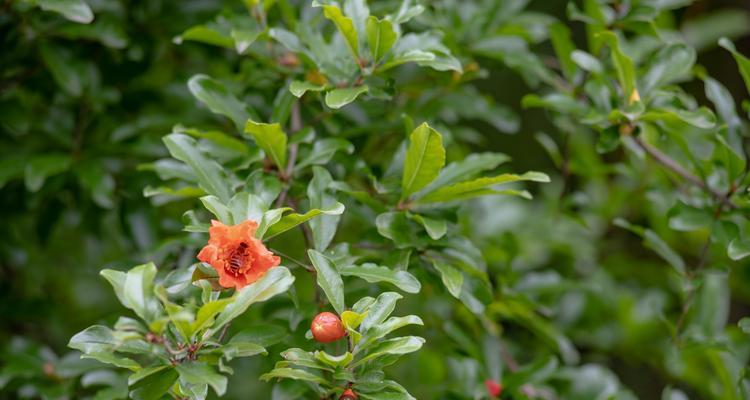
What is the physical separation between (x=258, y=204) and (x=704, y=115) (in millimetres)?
655

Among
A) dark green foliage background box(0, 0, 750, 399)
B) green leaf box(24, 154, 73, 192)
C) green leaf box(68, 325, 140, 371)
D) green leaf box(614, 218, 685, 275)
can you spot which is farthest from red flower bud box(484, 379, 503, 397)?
green leaf box(24, 154, 73, 192)

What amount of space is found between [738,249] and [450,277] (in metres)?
0.41

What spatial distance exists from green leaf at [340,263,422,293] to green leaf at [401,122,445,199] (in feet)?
0.47

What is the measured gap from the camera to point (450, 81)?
1.39 meters

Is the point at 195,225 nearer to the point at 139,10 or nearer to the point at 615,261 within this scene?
the point at 139,10

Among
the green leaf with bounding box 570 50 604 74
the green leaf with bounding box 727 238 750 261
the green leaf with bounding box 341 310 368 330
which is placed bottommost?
the green leaf with bounding box 727 238 750 261

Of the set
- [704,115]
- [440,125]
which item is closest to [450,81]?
[440,125]

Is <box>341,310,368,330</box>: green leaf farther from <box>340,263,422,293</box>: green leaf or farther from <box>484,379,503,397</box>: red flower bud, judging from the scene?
<box>484,379,503,397</box>: red flower bud

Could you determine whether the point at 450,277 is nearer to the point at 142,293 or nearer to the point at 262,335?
the point at 262,335

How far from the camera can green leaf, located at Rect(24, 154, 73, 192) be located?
4.12ft

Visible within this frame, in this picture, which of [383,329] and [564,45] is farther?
[564,45]

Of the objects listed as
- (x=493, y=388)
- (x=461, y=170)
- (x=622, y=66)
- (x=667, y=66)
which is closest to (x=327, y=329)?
(x=461, y=170)

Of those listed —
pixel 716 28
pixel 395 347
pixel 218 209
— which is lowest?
pixel 716 28

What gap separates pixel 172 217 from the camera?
1.62 metres
